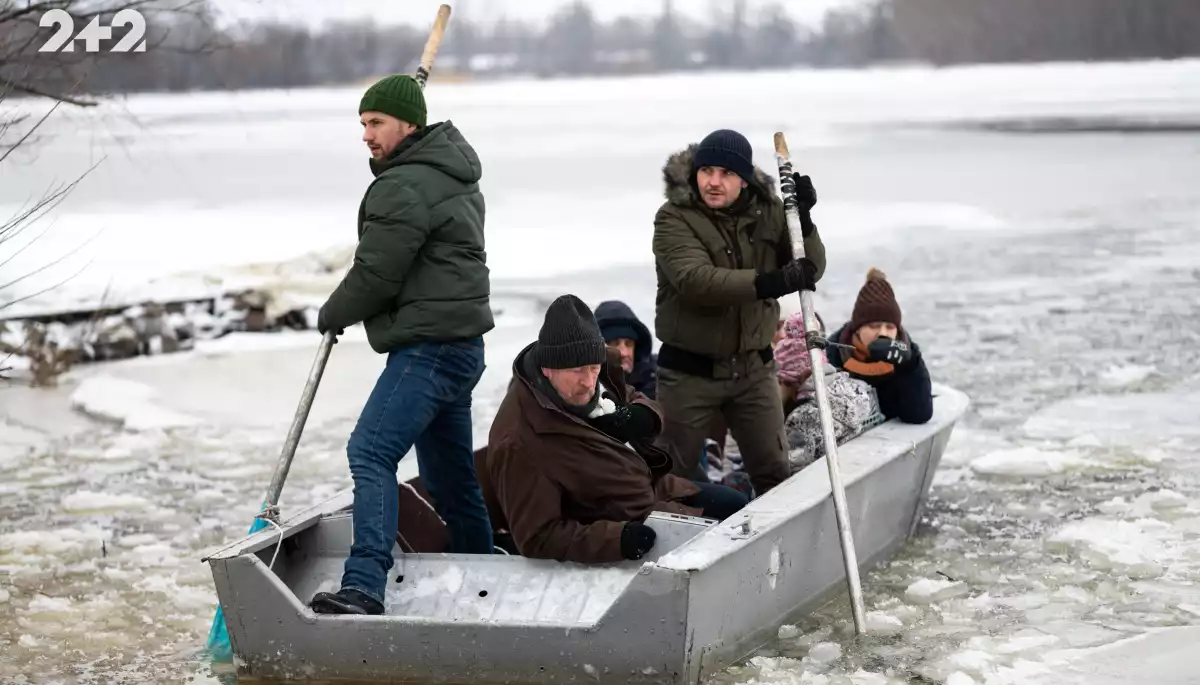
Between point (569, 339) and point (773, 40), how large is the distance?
88610 mm

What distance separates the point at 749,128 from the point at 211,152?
1138 centimetres

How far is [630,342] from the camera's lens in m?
5.93

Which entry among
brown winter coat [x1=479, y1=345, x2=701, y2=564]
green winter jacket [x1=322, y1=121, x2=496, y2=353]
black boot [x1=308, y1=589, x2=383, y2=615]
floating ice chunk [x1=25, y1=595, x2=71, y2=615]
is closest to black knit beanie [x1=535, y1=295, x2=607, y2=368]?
brown winter coat [x1=479, y1=345, x2=701, y2=564]

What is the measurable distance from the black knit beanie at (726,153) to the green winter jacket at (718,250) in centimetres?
9

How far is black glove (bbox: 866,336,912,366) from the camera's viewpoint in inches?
222

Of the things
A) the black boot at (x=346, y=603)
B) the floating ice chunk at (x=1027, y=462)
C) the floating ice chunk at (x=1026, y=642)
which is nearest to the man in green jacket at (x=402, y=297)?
the black boot at (x=346, y=603)

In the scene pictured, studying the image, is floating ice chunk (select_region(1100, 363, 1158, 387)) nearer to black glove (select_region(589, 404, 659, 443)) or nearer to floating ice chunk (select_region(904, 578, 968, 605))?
floating ice chunk (select_region(904, 578, 968, 605))

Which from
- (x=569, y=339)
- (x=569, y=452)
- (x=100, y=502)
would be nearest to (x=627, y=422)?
(x=569, y=452)

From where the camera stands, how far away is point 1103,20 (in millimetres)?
72625

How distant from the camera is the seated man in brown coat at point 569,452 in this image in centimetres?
446

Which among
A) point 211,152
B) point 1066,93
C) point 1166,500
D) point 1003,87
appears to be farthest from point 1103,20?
point 1166,500

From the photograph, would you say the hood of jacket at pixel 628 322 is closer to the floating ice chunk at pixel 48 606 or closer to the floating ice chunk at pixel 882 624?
the floating ice chunk at pixel 882 624

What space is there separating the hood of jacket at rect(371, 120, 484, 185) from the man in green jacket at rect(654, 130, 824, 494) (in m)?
0.88

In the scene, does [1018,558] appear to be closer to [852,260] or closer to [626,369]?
[626,369]
